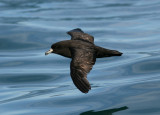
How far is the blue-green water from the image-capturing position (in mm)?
9188

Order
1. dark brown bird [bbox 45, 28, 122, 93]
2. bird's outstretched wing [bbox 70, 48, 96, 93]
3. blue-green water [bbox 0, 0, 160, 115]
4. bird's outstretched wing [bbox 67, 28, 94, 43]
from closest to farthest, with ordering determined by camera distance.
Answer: bird's outstretched wing [bbox 70, 48, 96, 93], dark brown bird [bbox 45, 28, 122, 93], blue-green water [bbox 0, 0, 160, 115], bird's outstretched wing [bbox 67, 28, 94, 43]

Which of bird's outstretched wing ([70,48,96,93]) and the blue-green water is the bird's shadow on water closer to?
the blue-green water

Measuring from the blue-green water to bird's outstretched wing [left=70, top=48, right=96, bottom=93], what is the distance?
1098mm

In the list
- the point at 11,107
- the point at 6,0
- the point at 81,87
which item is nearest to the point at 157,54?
the point at 11,107

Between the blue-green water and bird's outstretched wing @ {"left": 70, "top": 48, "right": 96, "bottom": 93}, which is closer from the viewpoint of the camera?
bird's outstretched wing @ {"left": 70, "top": 48, "right": 96, "bottom": 93}

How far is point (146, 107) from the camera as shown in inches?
344

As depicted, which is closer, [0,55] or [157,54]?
[157,54]

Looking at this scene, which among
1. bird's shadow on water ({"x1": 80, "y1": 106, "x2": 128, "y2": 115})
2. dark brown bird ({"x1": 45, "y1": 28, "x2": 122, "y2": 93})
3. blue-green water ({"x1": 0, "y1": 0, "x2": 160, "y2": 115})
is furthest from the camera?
blue-green water ({"x1": 0, "y1": 0, "x2": 160, "y2": 115})

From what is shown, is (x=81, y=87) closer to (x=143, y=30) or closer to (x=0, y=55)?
(x=0, y=55)

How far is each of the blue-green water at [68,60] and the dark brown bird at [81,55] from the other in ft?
3.18

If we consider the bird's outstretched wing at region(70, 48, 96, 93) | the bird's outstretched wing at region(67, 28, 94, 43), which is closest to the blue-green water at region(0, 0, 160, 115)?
the bird's outstretched wing at region(67, 28, 94, 43)

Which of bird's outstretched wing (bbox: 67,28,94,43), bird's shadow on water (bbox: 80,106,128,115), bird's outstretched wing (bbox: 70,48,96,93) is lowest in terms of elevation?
bird's shadow on water (bbox: 80,106,128,115)

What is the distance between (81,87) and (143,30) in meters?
8.24

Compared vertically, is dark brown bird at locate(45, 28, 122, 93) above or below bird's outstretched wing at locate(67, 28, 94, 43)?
below
